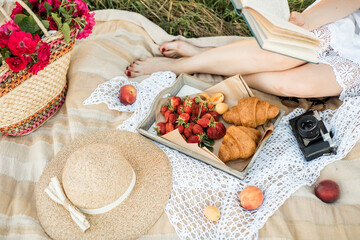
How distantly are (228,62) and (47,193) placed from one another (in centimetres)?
100

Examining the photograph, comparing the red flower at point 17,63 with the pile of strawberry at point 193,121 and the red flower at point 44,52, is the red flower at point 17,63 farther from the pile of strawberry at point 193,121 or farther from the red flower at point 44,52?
the pile of strawberry at point 193,121

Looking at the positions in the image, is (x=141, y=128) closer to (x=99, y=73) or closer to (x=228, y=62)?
(x=99, y=73)

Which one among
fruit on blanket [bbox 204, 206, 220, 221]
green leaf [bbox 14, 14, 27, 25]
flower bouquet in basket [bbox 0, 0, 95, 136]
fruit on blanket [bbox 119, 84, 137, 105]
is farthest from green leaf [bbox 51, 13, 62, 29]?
fruit on blanket [bbox 204, 206, 220, 221]

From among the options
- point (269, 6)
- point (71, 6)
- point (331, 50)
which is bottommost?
point (331, 50)

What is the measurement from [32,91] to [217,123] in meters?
0.76

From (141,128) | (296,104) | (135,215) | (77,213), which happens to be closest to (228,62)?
(296,104)

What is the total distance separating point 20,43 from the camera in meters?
1.05

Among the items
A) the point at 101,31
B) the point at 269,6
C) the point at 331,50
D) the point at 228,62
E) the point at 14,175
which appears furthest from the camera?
the point at 101,31

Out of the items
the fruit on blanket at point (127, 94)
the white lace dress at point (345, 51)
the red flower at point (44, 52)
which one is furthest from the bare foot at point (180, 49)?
the red flower at point (44, 52)

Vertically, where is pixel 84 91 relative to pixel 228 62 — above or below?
below

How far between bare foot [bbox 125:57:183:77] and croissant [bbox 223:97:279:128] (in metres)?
0.48

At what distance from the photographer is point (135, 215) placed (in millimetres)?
1018

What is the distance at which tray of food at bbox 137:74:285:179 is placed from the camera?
117 cm

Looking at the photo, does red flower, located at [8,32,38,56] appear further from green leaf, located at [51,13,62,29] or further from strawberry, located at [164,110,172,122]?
strawberry, located at [164,110,172,122]
